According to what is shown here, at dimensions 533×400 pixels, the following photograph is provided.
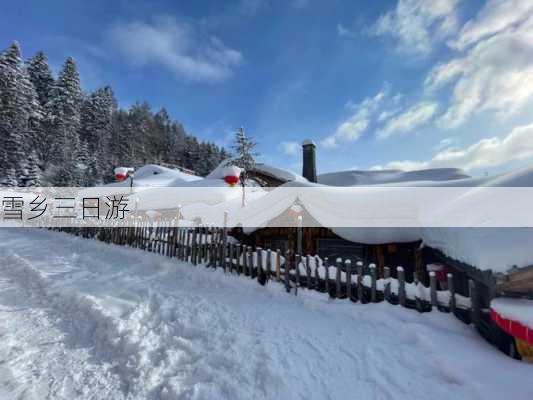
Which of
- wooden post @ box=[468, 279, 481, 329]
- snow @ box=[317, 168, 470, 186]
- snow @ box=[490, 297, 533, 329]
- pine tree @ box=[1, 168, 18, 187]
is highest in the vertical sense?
pine tree @ box=[1, 168, 18, 187]

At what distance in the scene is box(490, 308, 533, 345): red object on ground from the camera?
9.53 ft

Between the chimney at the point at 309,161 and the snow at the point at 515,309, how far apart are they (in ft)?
42.3

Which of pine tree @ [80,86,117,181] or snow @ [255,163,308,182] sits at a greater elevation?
pine tree @ [80,86,117,181]

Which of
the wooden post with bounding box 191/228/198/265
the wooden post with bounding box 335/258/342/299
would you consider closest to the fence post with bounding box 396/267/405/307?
the wooden post with bounding box 335/258/342/299

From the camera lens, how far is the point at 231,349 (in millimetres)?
3695

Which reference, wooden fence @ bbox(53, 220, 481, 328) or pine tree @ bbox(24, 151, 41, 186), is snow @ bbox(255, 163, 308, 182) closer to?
wooden fence @ bbox(53, 220, 481, 328)

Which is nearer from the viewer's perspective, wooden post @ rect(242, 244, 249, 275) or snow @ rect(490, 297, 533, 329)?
snow @ rect(490, 297, 533, 329)

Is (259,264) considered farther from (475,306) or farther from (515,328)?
(515,328)

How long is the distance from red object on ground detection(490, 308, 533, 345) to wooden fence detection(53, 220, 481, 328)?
0.79 metres

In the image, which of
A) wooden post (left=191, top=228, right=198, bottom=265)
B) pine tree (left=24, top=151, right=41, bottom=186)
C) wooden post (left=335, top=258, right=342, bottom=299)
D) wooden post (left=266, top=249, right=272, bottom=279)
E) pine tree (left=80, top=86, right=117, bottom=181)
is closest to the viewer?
wooden post (left=335, top=258, right=342, bottom=299)

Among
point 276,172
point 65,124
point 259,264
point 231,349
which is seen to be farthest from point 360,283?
point 65,124

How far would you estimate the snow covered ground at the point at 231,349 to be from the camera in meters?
2.92

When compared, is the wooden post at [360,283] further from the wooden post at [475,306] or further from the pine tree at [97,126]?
the pine tree at [97,126]

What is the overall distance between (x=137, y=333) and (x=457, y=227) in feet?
17.6
